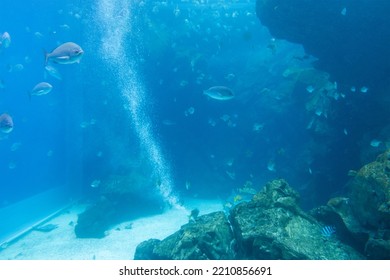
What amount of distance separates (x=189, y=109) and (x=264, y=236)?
9125mm

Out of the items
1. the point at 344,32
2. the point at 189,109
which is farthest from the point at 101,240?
the point at 344,32

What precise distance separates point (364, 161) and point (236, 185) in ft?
20.8

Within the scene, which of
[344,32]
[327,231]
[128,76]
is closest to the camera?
[327,231]

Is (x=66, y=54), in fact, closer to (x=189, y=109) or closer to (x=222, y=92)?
(x=222, y=92)

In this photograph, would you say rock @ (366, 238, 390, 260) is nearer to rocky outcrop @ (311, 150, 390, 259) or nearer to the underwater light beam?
rocky outcrop @ (311, 150, 390, 259)

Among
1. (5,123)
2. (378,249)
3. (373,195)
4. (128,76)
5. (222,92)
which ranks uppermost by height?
(128,76)

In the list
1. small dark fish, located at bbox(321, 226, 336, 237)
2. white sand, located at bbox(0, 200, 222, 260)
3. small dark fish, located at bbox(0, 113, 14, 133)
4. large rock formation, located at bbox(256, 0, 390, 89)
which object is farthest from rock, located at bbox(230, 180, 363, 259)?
large rock formation, located at bbox(256, 0, 390, 89)

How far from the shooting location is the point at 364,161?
28.8 ft

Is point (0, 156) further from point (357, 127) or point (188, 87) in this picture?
point (357, 127)

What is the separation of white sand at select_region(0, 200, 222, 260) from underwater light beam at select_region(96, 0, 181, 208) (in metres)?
2.14

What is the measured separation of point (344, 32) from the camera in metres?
9.87

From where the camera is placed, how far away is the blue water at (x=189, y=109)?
12383 millimetres

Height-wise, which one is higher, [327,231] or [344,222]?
[344,222]
